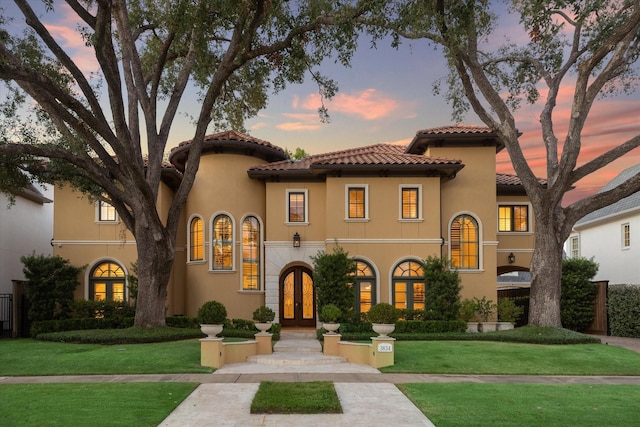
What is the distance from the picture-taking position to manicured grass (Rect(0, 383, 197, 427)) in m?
7.84

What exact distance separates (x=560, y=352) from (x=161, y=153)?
1397 cm

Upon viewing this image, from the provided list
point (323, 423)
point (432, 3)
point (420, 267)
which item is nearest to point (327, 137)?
point (420, 267)

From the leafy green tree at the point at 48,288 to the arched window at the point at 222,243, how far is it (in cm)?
538

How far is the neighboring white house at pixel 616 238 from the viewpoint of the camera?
78.7ft

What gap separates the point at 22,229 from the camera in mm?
23688

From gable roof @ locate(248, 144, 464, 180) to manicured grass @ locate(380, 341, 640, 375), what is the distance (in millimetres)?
7078

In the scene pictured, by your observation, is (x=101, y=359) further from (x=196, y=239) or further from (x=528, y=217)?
(x=528, y=217)

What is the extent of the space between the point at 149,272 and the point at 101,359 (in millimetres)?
4649

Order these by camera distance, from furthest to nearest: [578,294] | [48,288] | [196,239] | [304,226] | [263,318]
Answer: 1. [196,239]
2. [304,226]
3. [578,294]
4. [48,288]
5. [263,318]

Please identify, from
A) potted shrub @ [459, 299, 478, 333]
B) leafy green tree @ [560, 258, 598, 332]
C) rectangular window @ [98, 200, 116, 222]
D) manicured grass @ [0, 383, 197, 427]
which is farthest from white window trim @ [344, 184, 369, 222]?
manicured grass @ [0, 383, 197, 427]

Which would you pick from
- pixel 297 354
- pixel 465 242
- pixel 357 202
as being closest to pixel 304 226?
pixel 357 202

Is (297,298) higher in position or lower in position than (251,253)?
lower

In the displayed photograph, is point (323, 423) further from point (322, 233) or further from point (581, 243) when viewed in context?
point (581, 243)

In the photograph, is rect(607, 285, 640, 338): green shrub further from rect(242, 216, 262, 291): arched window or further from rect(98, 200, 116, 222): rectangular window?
rect(98, 200, 116, 222): rectangular window
